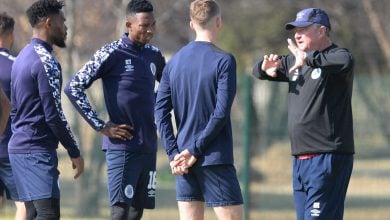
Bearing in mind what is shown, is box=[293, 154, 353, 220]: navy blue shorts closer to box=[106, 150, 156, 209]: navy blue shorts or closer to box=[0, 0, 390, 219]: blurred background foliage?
box=[106, 150, 156, 209]: navy blue shorts

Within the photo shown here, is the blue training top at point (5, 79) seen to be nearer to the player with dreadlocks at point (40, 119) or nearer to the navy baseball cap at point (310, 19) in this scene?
the player with dreadlocks at point (40, 119)

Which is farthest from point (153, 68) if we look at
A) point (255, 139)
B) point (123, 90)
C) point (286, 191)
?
point (286, 191)

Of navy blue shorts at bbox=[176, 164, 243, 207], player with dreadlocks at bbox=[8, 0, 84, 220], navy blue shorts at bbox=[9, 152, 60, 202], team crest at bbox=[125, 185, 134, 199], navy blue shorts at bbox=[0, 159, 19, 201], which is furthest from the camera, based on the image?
navy blue shorts at bbox=[0, 159, 19, 201]

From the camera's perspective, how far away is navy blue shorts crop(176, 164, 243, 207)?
27.8ft

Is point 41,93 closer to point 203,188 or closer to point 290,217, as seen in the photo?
point 203,188

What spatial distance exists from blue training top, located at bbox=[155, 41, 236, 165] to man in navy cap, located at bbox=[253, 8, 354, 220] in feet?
2.29

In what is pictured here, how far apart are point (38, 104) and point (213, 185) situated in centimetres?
169

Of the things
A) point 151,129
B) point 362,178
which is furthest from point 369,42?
point 151,129

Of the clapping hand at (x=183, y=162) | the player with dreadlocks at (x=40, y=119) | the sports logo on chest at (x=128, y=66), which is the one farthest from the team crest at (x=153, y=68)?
the clapping hand at (x=183, y=162)

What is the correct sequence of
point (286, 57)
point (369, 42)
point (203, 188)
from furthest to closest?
point (369, 42) → point (286, 57) → point (203, 188)

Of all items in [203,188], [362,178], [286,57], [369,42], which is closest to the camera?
[203,188]

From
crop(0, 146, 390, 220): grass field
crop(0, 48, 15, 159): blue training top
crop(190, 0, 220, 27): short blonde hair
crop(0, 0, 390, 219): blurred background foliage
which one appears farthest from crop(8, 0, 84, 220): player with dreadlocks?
crop(0, 146, 390, 220): grass field

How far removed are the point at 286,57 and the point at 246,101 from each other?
5.89 metres

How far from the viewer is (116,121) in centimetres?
959
